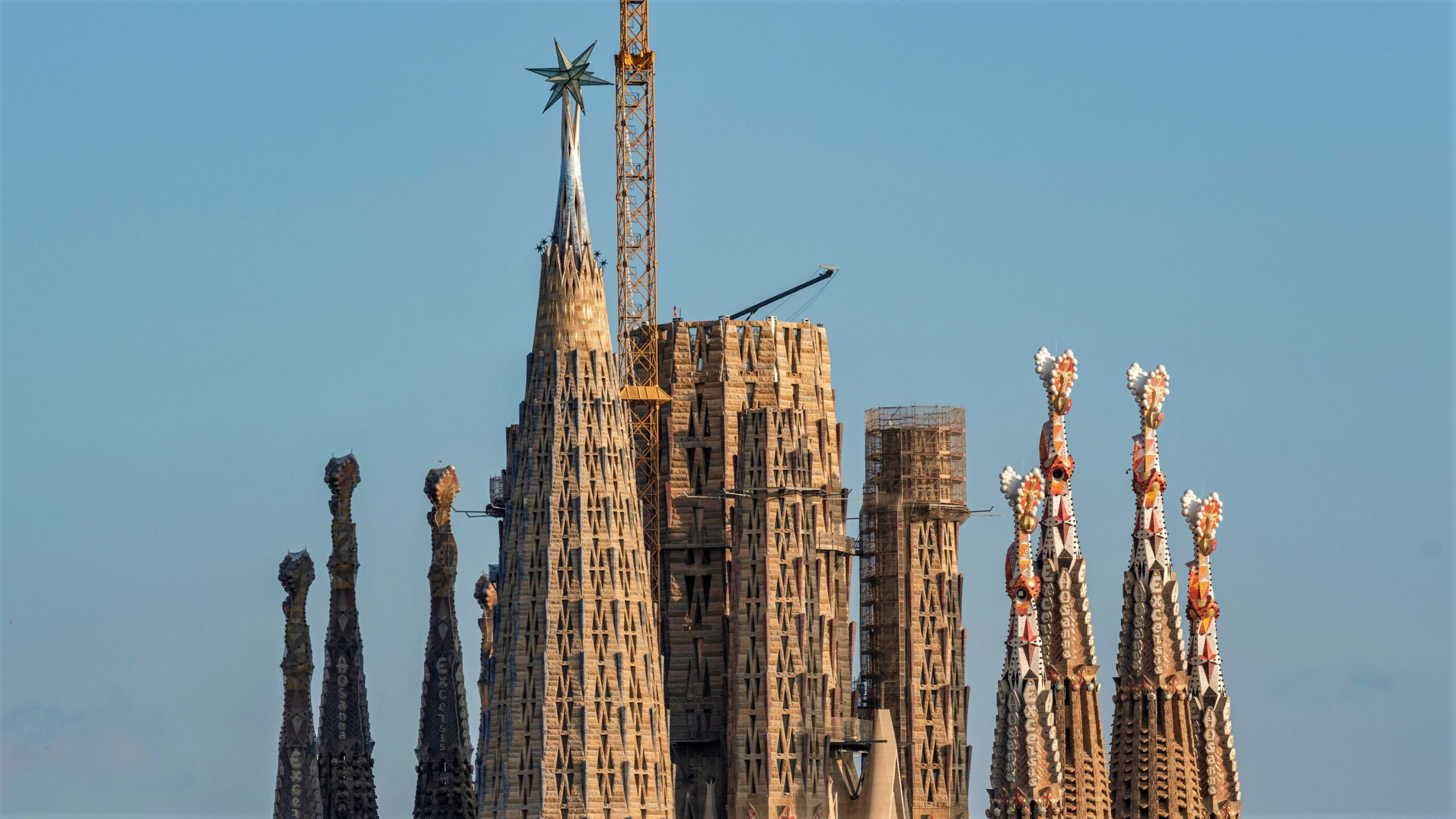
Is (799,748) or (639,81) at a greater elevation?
(639,81)

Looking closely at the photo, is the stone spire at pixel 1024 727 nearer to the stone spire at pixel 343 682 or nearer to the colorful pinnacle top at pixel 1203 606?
the colorful pinnacle top at pixel 1203 606

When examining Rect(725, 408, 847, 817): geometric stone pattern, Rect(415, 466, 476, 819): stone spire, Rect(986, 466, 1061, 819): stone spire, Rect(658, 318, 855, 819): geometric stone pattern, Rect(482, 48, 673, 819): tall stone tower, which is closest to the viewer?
Rect(986, 466, 1061, 819): stone spire

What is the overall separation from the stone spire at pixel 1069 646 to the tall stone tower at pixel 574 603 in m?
17.5

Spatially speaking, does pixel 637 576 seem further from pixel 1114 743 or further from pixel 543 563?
Answer: pixel 1114 743

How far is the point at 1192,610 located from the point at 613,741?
76.0 ft

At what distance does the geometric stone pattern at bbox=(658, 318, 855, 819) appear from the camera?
A: 13362cm

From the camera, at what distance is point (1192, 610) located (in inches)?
4692

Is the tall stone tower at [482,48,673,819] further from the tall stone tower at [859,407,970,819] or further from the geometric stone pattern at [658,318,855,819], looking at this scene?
the tall stone tower at [859,407,970,819]

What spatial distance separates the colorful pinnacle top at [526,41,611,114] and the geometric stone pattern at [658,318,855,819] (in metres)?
15.3

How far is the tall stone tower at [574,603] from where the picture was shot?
4843 inches

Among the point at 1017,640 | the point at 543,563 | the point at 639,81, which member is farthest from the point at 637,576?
the point at 639,81

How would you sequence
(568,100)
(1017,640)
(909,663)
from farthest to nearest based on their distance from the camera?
(909,663), (568,100), (1017,640)

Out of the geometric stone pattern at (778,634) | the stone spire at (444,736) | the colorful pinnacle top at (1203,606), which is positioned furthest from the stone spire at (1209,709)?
the stone spire at (444,736)

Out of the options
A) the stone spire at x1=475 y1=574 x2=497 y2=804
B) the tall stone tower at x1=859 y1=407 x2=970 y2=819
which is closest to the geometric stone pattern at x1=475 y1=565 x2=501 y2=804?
the stone spire at x1=475 y1=574 x2=497 y2=804
